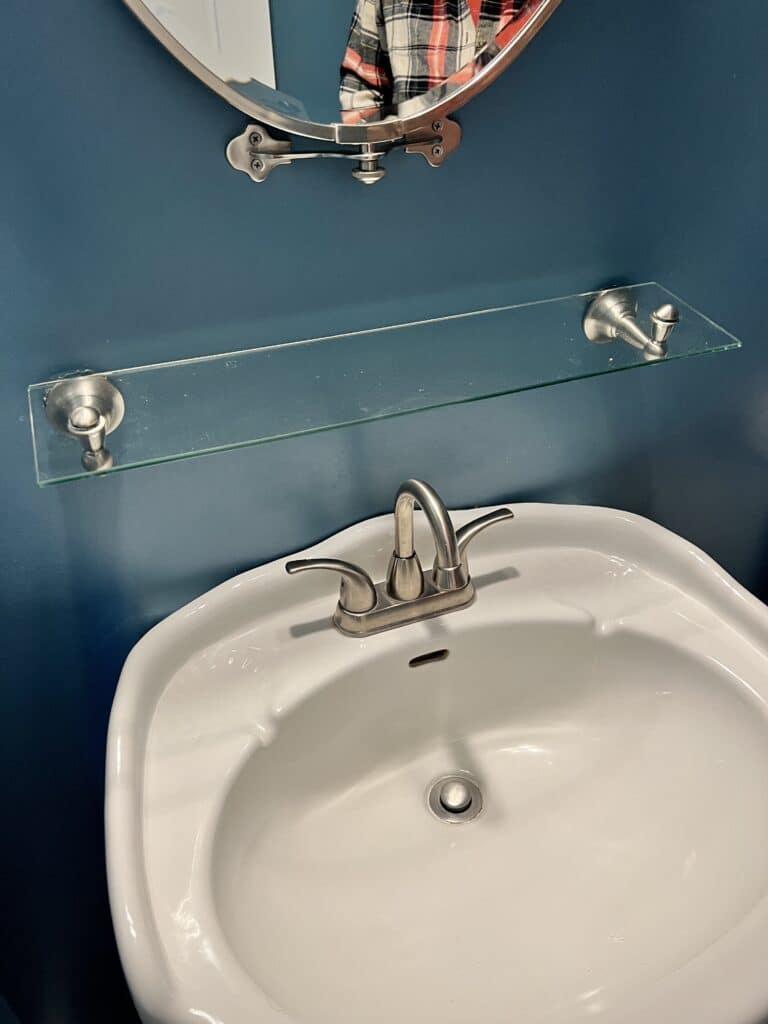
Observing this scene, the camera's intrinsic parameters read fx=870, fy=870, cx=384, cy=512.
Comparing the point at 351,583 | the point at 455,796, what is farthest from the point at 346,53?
the point at 455,796

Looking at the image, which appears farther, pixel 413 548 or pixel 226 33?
pixel 413 548

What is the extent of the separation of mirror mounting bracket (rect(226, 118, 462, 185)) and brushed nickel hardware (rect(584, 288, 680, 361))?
225mm

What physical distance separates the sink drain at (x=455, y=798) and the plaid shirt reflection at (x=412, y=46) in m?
0.62

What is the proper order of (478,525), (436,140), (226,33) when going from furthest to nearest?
(478,525), (436,140), (226,33)

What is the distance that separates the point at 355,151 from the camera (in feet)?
2.30

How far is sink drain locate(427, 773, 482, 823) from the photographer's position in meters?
0.85

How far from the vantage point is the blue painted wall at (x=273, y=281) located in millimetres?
644

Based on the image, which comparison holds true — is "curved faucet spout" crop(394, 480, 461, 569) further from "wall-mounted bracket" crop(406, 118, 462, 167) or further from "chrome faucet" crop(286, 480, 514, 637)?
"wall-mounted bracket" crop(406, 118, 462, 167)

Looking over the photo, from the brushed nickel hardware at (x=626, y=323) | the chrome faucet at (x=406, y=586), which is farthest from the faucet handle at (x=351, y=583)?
the brushed nickel hardware at (x=626, y=323)

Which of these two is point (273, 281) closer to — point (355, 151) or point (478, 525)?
point (355, 151)

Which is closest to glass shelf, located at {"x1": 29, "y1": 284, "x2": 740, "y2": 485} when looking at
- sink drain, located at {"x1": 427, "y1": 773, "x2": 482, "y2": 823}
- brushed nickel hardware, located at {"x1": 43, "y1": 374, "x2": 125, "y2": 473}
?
brushed nickel hardware, located at {"x1": 43, "y1": 374, "x2": 125, "y2": 473}

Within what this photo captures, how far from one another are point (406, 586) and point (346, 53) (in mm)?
453

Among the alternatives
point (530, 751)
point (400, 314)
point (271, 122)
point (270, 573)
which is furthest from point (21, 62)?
point (530, 751)

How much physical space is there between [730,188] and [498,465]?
35cm
